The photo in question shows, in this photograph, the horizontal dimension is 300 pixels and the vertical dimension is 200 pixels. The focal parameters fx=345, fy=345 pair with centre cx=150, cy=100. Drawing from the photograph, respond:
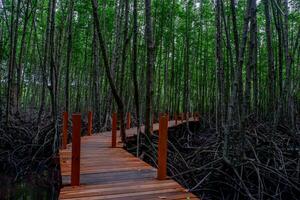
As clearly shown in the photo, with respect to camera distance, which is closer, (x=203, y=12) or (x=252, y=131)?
(x=252, y=131)

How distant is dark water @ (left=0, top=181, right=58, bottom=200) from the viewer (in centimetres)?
602

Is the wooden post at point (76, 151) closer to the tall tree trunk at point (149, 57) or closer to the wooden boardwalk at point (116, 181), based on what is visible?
the wooden boardwalk at point (116, 181)

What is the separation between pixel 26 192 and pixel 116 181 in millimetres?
3069

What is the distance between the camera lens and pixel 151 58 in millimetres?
5902

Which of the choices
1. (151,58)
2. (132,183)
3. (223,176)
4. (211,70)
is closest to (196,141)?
(151,58)

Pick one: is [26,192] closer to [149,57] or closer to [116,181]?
[116,181]

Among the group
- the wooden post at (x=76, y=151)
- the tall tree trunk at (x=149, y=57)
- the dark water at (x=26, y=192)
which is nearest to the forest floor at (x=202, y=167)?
the dark water at (x=26, y=192)

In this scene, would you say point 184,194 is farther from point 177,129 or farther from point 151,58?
point 177,129

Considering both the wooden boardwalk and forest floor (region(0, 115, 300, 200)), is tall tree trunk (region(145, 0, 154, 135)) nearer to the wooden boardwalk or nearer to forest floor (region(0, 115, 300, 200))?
forest floor (region(0, 115, 300, 200))

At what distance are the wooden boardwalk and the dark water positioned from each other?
1.07 metres

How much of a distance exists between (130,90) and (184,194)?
512 inches

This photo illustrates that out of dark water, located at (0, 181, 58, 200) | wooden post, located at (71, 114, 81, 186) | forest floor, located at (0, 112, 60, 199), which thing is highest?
wooden post, located at (71, 114, 81, 186)

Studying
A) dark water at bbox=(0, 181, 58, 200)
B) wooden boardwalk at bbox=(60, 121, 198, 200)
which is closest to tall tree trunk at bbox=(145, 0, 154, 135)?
wooden boardwalk at bbox=(60, 121, 198, 200)

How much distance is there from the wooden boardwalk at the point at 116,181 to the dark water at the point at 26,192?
107 cm
